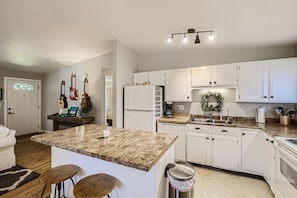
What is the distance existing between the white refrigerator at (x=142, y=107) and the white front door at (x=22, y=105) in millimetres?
4379

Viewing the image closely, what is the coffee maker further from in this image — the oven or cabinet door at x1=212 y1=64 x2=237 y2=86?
the oven

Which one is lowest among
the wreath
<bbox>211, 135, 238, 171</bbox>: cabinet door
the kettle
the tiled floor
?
the tiled floor

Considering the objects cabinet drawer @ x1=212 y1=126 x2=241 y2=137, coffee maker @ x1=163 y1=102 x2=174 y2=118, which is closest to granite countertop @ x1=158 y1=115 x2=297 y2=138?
cabinet drawer @ x1=212 y1=126 x2=241 y2=137

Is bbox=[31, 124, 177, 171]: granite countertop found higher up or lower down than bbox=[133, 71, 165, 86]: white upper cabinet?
lower down

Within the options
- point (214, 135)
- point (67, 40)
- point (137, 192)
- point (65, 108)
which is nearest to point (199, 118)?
point (214, 135)

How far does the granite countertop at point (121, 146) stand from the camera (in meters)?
1.28

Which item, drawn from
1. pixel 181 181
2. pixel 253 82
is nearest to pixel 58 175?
pixel 181 181

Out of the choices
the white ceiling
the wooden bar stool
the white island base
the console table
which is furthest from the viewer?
the console table

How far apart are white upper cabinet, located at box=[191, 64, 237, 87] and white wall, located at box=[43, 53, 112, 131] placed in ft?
8.20

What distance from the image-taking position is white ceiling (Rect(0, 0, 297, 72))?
6.97 ft

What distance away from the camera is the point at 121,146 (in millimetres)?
1600

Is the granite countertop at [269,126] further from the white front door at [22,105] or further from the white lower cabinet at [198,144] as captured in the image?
the white front door at [22,105]

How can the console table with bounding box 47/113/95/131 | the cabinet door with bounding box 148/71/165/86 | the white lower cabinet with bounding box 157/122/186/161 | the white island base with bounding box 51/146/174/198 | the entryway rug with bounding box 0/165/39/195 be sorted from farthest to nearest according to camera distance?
the console table with bounding box 47/113/95/131 → the cabinet door with bounding box 148/71/165/86 → the white lower cabinet with bounding box 157/122/186/161 → the entryway rug with bounding box 0/165/39/195 → the white island base with bounding box 51/146/174/198

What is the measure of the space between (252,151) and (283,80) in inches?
54.0
